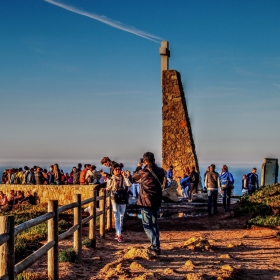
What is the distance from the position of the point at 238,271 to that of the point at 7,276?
419 cm

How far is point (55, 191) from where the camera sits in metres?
24.4

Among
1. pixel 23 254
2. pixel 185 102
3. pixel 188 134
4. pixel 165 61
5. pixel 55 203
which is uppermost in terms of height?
pixel 165 61

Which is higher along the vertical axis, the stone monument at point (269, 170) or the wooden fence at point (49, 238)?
the stone monument at point (269, 170)

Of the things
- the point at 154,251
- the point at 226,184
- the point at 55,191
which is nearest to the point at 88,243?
the point at 154,251

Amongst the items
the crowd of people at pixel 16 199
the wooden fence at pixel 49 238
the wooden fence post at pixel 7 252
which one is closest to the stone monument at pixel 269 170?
the crowd of people at pixel 16 199

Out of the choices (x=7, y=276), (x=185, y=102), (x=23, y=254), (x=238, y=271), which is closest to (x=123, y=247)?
(x=23, y=254)

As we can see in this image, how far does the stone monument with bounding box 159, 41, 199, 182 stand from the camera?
28375 mm

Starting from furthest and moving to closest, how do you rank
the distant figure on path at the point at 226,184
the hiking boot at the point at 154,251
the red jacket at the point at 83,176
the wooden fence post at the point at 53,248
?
the red jacket at the point at 83,176 < the distant figure on path at the point at 226,184 < the hiking boot at the point at 154,251 < the wooden fence post at the point at 53,248

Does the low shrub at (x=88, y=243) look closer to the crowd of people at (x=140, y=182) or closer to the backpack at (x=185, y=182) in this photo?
the crowd of people at (x=140, y=182)

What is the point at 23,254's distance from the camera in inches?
458

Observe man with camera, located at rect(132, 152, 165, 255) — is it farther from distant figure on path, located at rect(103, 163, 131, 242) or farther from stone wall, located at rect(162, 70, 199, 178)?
stone wall, located at rect(162, 70, 199, 178)

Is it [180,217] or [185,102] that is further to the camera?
[185,102]

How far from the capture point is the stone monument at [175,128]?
28375 millimetres

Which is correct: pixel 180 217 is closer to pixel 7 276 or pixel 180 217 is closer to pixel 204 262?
pixel 204 262
